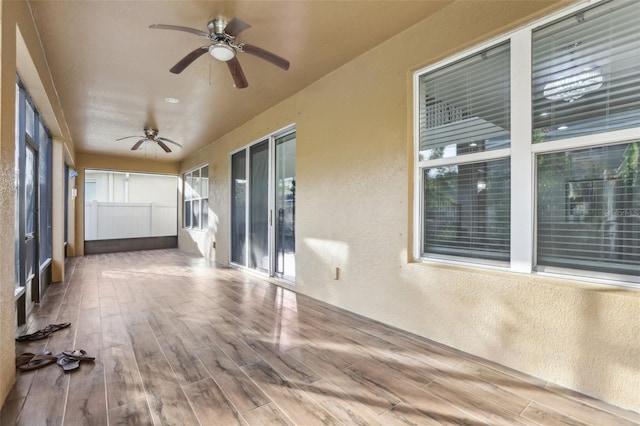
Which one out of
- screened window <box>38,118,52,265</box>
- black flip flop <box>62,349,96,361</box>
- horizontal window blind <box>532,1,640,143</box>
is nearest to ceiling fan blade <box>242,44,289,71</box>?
horizontal window blind <box>532,1,640,143</box>

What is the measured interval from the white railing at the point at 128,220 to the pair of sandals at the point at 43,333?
6.46 metres

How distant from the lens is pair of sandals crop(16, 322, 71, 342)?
98.7 inches

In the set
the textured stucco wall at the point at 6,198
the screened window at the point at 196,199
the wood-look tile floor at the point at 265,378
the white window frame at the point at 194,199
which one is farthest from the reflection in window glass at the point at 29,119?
the screened window at the point at 196,199

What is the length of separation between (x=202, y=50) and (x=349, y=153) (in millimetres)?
1650

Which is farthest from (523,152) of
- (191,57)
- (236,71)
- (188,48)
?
(188,48)

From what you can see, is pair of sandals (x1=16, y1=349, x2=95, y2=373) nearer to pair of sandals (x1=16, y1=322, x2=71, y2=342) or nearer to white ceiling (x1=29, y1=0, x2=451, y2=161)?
pair of sandals (x1=16, y1=322, x2=71, y2=342)

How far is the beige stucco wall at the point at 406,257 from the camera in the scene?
1757 mm

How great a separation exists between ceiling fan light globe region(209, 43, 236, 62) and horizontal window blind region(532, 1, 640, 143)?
7.47 feet

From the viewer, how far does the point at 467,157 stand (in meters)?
2.40

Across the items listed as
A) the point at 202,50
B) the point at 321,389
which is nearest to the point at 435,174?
the point at 321,389

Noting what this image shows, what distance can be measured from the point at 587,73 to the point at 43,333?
4.52m

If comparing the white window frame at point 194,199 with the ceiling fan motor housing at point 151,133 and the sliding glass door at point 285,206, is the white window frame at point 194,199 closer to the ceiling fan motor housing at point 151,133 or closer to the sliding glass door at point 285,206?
the ceiling fan motor housing at point 151,133

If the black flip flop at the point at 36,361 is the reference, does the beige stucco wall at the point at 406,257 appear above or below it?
above

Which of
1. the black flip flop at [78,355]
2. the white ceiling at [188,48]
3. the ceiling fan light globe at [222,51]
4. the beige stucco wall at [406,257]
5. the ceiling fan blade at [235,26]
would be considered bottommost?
the black flip flop at [78,355]
